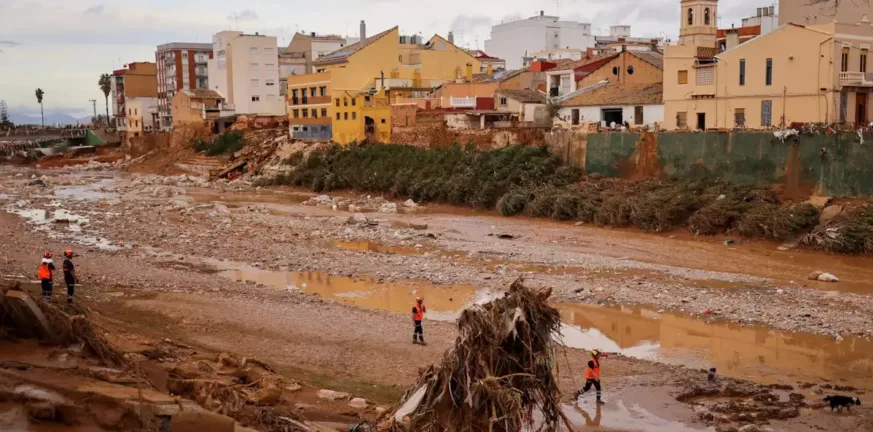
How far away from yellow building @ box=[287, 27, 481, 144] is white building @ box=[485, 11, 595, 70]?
2224 centimetres

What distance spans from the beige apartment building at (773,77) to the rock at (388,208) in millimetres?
14247

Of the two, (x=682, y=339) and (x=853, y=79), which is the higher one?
(x=853, y=79)

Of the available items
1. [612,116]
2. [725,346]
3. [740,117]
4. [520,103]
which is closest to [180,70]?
[520,103]

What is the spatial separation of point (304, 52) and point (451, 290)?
6205 cm

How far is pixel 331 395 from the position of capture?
12734mm

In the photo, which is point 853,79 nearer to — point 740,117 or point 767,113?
point 767,113

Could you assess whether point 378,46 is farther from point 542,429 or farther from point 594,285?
point 542,429

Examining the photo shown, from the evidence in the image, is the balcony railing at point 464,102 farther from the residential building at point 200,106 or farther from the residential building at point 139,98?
the residential building at point 139,98

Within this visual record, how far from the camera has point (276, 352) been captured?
16.4 metres

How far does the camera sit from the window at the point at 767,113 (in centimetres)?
3512

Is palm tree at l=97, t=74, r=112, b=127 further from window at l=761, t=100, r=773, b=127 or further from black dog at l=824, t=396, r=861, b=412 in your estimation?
black dog at l=824, t=396, r=861, b=412

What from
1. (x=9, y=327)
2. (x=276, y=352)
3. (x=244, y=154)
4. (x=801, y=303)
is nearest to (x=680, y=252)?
(x=801, y=303)

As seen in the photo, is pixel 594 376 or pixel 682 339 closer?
pixel 594 376

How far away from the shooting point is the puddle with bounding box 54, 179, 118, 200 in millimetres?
50781
